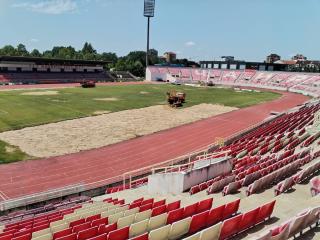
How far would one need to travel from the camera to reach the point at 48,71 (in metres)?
98.8

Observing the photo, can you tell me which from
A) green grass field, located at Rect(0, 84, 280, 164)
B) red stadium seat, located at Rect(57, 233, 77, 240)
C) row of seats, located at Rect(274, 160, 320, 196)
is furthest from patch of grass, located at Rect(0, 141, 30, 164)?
row of seats, located at Rect(274, 160, 320, 196)

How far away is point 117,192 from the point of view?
18.2 m

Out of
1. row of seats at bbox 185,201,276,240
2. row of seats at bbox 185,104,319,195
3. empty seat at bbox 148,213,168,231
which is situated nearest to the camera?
row of seats at bbox 185,201,276,240

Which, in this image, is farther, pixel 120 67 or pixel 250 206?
pixel 120 67

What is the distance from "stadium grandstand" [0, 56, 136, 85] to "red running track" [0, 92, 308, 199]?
60914mm

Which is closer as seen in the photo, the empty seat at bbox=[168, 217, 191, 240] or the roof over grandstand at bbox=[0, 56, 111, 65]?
the empty seat at bbox=[168, 217, 191, 240]

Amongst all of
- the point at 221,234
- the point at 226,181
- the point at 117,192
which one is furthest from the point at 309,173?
the point at 117,192

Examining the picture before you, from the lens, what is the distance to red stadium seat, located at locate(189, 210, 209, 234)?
29.7 feet

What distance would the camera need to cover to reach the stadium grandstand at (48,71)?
293 feet

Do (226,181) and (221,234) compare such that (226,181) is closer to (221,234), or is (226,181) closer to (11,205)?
(221,234)

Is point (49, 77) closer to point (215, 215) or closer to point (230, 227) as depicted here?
point (215, 215)

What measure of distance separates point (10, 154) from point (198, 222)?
21538 mm

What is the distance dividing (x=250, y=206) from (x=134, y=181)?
10.1m

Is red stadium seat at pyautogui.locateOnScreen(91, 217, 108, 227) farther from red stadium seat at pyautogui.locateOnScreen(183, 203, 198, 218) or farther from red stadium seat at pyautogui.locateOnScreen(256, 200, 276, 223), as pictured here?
red stadium seat at pyautogui.locateOnScreen(256, 200, 276, 223)
